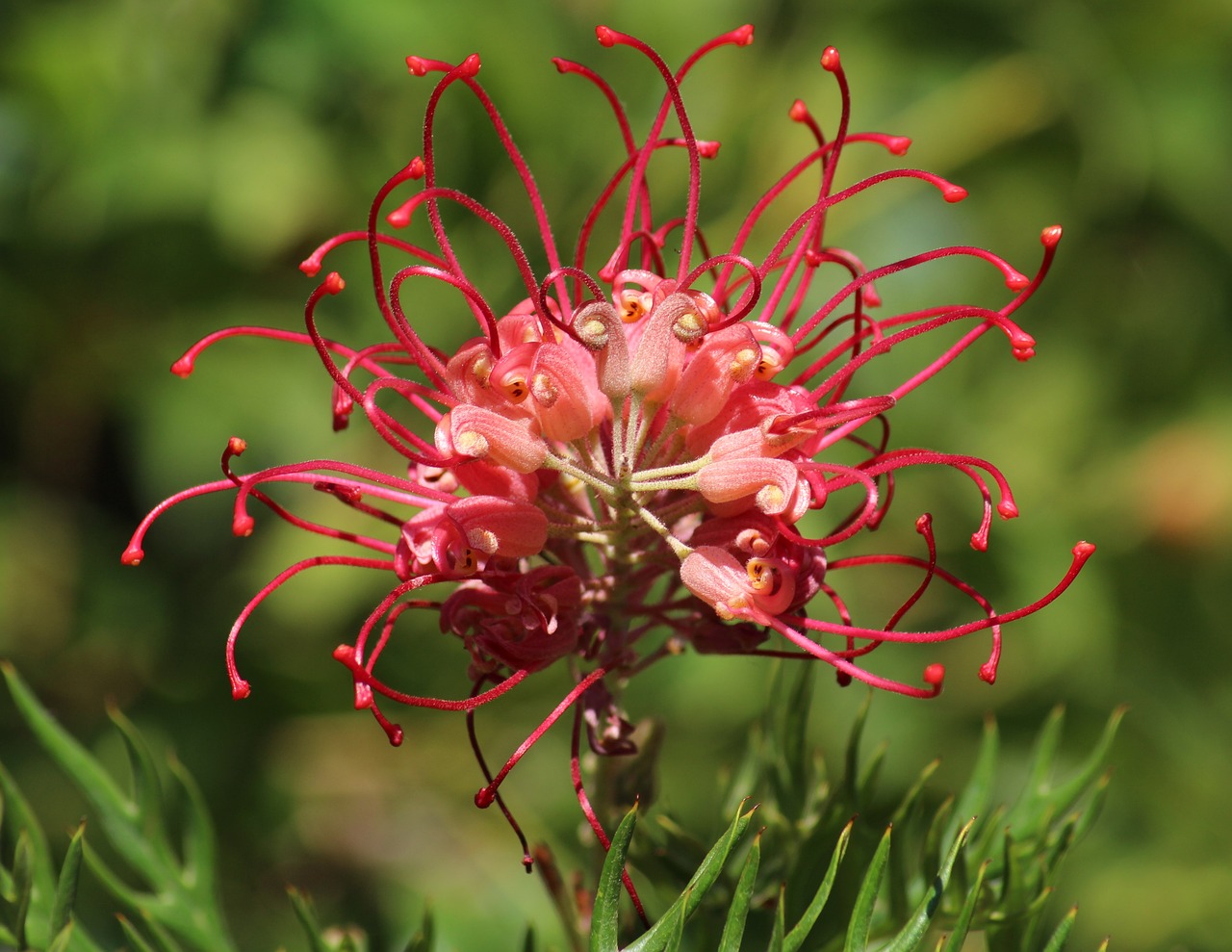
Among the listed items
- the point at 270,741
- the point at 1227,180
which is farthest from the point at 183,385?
the point at 1227,180

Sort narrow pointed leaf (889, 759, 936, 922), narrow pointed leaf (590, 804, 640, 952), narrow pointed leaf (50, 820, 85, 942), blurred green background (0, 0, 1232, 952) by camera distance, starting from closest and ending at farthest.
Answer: narrow pointed leaf (590, 804, 640, 952) → narrow pointed leaf (50, 820, 85, 942) → narrow pointed leaf (889, 759, 936, 922) → blurred green background (0, 0, 1232, 952)

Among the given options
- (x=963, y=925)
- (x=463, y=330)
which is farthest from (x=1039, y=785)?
(x=463, y=330)

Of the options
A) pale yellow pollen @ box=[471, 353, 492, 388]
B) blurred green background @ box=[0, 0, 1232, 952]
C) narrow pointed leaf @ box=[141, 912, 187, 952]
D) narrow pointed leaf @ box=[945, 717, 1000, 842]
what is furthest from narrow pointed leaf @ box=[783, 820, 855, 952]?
blurred green background @ box=[0, 0, 1232, 952]

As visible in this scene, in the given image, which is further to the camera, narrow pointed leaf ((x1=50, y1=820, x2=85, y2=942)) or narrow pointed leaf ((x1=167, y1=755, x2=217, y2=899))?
narrow pointed leaf ((x1=167, y1=755, x2=217, y2=899))

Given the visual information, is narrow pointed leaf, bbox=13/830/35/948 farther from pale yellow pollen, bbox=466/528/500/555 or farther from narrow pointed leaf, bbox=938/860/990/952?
narrow pointed leaf, bbox=938/860/990/952

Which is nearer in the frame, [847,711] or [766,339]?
[766,339]

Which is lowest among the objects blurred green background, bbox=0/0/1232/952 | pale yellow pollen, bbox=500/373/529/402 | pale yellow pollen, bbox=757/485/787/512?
blurred green background, bbox=0/0/1232/952

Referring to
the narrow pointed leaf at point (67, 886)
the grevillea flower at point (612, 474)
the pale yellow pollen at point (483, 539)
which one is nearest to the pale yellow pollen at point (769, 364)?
the grevillea flower at point (612, 474)

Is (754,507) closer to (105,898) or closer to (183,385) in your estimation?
(183,385)
